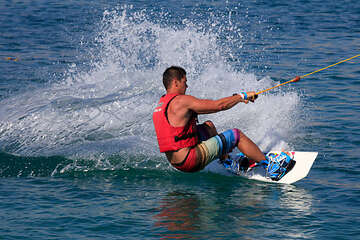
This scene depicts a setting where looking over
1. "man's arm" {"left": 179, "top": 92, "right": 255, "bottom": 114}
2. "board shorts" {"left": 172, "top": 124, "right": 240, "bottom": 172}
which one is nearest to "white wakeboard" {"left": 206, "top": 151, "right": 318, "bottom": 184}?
"board shorts" {"left": 172, "top": 124, "right": 240, "bottom": 172}

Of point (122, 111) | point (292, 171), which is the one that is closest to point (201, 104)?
point (292, 171)

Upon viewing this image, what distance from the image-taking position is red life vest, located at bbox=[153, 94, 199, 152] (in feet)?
22.9

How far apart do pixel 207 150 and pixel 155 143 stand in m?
1.93

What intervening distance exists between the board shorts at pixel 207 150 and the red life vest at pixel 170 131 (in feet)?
0.42

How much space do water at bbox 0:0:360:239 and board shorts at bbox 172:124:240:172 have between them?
1.42 feet

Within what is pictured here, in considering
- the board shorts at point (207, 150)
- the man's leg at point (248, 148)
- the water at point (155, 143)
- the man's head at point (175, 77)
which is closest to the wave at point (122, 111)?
the water at point (155, 143)

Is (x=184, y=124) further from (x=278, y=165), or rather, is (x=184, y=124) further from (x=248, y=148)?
(x=278, y=165)

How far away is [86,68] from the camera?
15.2 meters

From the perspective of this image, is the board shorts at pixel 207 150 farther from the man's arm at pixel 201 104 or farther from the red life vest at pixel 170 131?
the man's arm at pixel 201 104

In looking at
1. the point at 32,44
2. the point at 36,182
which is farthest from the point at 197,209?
the point at 32,44

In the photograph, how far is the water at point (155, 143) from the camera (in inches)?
258

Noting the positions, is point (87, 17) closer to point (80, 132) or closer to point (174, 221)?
point (80, 132)

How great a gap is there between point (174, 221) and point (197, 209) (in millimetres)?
485

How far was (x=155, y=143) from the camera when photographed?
8.99 metres
